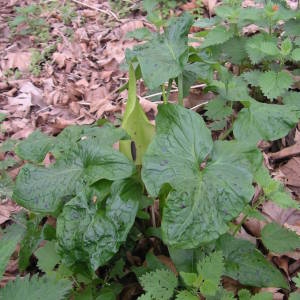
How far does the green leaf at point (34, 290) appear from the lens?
1.08 m

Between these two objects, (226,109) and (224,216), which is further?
(226,109)

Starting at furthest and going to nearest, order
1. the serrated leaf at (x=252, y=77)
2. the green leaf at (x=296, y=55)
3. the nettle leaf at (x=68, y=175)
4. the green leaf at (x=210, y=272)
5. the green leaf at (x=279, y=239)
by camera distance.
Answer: the serrated leaf at (x=252, y=77) < the green leaf at (x=296, y=55) < the green leaf at (x=279, y=239) < the nettle leaf at (x=68, y=175) < the green leaf at (x=210, y=272)

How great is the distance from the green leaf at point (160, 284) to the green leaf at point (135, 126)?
1.34 feet

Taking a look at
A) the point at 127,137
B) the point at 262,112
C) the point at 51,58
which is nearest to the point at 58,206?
the point at 127,137

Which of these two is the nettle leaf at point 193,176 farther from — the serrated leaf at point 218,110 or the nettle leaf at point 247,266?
the serrated leaf at point 218,110

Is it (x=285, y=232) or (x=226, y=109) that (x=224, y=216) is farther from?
(x=226, y=109)

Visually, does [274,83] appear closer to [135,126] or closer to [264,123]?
[264,123]

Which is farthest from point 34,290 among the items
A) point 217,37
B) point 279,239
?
point 217,37

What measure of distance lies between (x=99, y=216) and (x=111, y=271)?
31 centimetres

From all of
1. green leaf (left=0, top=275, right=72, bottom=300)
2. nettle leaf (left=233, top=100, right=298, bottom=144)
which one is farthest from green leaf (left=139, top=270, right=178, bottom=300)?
nettle leaf (left=233, top=100, right=298, bottom=144)

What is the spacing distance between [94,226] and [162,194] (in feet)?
0.89

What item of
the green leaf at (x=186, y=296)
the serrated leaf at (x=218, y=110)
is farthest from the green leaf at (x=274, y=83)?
the green leaf at (x=186, y=296)

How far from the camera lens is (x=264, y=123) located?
57.7 inches

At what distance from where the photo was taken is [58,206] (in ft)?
4.30
